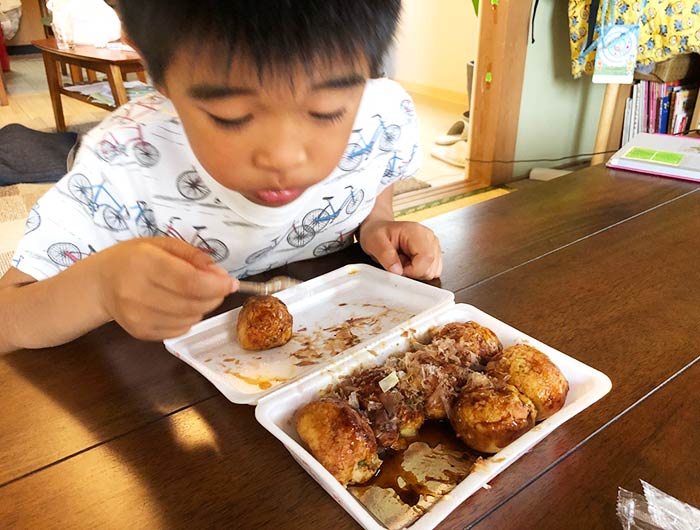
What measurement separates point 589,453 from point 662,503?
63 mm

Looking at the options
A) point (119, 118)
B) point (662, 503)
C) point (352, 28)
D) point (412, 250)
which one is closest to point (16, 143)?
→ point (119, 118)

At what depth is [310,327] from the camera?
2.21 feet

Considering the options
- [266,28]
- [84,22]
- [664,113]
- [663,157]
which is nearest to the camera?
[266,28]

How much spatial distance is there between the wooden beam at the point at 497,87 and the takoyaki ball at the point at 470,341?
1903 mm

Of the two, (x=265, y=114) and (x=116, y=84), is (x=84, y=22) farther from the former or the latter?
(x=265, y=114)

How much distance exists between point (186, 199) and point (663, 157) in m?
1.00

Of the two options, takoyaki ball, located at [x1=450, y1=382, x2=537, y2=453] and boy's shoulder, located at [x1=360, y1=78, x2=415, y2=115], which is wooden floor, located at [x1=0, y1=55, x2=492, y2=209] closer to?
boy's shoulder, located at [x1=360, y1=78, x2=415, y2=115]

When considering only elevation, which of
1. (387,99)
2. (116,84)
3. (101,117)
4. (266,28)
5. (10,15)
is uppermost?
(10,15)

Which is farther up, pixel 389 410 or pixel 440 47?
pixel 440 47

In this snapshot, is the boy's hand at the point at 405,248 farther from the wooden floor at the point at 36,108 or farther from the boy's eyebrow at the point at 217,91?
the wooden floor at the point at 36,108

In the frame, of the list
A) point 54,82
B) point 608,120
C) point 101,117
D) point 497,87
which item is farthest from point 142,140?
point 101,117

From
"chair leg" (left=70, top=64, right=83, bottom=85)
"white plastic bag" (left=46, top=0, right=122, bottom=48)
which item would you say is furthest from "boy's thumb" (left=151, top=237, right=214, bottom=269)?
"chair leg" (left=70, top=64, right=83, bottom=85)

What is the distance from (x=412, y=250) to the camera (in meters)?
0.80

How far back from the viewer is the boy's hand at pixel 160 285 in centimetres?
51
